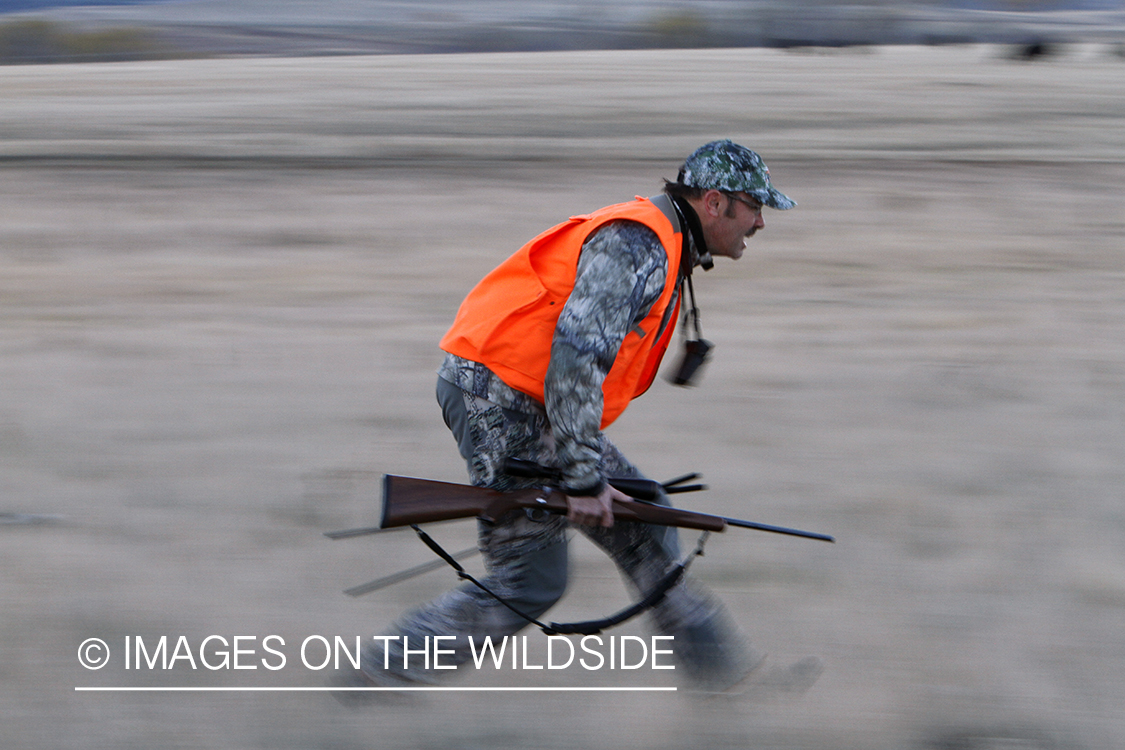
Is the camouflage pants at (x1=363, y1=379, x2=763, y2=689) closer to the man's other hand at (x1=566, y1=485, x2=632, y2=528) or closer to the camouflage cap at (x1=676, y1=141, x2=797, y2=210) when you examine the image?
the man's other hand at (x1=566, y1=485, x2=632, y2=528)

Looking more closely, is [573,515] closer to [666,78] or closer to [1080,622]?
[1080,622]

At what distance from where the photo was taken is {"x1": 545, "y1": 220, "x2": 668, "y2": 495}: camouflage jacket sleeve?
→ 2.50 m

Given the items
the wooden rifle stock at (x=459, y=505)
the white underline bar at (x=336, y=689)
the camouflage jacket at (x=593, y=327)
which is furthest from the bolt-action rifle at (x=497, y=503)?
the white underline bar at (x=336, y=689)

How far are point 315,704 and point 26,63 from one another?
21861 millimetres

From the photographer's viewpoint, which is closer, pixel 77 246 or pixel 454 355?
pixel 454 355

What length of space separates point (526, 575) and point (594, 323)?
68 cm

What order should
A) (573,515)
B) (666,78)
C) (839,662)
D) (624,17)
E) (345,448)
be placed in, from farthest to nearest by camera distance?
(624,17), (666,78), (345,448), (839,662), (573,515)

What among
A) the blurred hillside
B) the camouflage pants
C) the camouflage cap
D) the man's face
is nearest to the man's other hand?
the camouflage pants

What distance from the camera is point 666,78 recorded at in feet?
58.6

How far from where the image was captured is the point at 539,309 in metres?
2.65

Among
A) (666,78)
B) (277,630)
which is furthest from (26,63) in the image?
(277,630)

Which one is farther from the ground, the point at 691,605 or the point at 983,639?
the point at 691,605

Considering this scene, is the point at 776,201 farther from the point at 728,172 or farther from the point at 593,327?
the point at 593,327

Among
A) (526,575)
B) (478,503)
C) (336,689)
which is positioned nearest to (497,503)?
(478,503)
